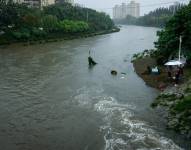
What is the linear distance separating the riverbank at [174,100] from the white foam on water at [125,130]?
1143mm

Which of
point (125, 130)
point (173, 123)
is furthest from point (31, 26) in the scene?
point (173, 123)

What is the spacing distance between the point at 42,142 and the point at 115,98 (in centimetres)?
784

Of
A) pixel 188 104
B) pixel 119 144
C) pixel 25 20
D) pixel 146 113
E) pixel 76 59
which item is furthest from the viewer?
pixel 25 20

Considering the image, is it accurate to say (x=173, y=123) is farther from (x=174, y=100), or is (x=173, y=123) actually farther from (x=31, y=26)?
(x=31, y=26)

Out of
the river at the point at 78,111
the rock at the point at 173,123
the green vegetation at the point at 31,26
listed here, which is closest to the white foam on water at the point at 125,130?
the river at the point at 78,111

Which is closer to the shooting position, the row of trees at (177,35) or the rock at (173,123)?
the rock at (173,123)

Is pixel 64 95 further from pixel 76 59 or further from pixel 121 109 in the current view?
A: pixel 76 59

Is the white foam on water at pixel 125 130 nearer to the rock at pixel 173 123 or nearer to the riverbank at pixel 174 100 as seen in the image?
the rock at pixel 173 123

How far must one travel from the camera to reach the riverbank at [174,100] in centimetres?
1575

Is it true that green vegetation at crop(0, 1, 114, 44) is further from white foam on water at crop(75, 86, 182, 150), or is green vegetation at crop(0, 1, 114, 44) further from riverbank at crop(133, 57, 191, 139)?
white foam on water at crop(75, 86, 182, 150)

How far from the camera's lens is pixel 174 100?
18.9 m

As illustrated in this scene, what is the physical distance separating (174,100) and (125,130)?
4393 mm

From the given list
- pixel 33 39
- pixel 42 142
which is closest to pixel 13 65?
pixel 42 142

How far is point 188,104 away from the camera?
55.4ft
